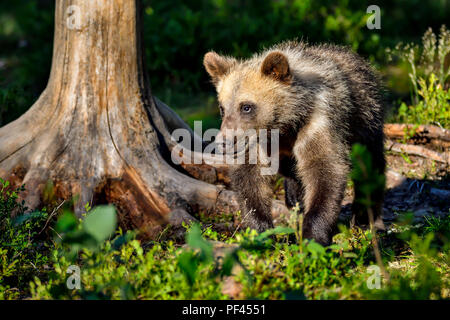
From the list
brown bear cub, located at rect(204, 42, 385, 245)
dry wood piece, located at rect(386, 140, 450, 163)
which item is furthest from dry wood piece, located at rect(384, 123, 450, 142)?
brown bear cub, located at rect(204, 42, 385, 245)

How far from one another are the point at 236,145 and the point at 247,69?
26.2 inches

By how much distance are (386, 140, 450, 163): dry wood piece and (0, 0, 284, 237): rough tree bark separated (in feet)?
9.16

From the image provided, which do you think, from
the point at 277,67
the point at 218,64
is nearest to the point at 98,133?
the point at 218,64

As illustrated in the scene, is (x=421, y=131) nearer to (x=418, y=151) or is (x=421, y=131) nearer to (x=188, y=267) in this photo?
(x=418, y=151)

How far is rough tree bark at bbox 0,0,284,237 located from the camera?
15.5ft

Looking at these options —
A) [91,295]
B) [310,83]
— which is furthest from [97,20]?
[91,295]

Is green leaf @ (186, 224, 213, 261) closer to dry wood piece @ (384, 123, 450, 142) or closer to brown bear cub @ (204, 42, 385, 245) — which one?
brown bear cub @ (204, 42, 385, 245)

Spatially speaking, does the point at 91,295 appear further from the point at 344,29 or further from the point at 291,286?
the point at 344,29

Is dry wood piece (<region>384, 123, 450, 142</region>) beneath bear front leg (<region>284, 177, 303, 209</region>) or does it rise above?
above

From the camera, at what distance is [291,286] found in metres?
2.95

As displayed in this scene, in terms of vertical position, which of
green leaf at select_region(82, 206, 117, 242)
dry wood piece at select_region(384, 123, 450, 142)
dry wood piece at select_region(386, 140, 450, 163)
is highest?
green leaf at select_region(82, 206, 117, 242)

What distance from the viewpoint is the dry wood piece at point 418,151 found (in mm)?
6082

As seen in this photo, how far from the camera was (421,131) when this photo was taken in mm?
6406

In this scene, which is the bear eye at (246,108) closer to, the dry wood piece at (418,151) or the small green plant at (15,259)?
the small green plant at (15,259)
